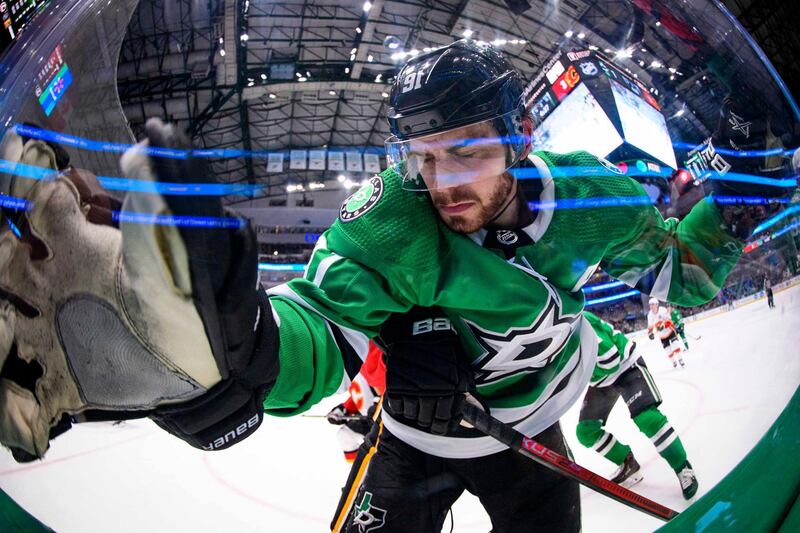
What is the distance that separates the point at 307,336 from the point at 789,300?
63cm

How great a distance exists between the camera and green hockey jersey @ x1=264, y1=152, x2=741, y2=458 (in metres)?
0.64

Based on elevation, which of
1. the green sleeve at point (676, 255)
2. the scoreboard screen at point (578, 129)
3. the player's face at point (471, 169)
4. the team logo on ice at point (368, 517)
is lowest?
the team logo on ice at point (368, 517)

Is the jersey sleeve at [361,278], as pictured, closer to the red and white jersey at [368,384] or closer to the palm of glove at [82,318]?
the red and white jersey at [368,384]

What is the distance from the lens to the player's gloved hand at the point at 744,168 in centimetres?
62

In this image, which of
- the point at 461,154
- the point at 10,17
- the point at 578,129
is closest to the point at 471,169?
the point at 461,154

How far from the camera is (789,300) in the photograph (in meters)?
0.68

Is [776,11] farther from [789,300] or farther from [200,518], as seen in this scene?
[200,518]

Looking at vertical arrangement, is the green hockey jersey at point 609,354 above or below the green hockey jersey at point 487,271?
below

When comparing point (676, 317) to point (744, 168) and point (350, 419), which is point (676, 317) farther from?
point (350, 419)

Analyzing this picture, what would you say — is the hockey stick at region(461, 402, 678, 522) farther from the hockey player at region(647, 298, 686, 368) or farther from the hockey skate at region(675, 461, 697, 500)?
the hockey player at region(647, 298, 686, 368)

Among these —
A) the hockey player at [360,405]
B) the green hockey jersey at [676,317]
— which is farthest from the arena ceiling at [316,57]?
the hockey player at [360,405]

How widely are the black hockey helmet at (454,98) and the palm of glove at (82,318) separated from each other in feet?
0.99

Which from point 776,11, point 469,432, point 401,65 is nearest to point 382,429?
point 469,432

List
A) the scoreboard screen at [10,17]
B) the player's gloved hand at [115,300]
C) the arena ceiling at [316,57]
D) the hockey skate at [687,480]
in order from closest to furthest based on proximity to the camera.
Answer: the player's gloved hand at [115,300], the arena ceiling at [316,57], the hockey skate at [687,480], the scoreboard screen at [10,17]
